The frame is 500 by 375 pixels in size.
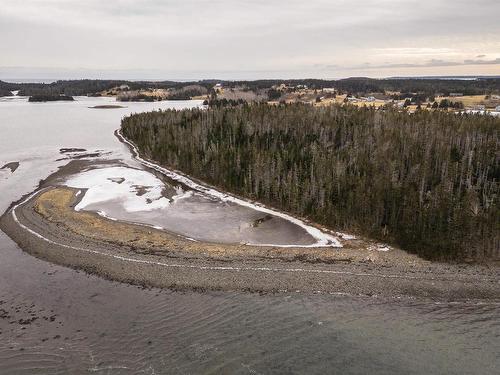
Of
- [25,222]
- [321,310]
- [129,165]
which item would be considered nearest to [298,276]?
[321,310]

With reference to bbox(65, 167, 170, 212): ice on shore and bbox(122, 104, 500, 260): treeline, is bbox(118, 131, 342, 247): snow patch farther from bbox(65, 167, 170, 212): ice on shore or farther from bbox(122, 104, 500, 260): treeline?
A: bbox(65, 167, 170, 212): ice on shore

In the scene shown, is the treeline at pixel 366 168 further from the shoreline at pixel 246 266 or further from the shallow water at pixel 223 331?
the shallow water at pixel 223 331

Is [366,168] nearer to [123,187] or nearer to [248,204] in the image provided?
[248,204]

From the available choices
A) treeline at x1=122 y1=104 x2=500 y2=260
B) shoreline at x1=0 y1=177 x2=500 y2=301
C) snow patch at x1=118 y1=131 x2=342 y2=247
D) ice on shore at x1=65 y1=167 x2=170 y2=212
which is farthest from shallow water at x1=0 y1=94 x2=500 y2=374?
ice on shore at x1=65 y1=167 x2=170 y2=212

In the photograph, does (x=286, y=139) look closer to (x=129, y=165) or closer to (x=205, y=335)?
(x=129, y=165)

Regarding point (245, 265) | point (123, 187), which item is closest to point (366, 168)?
point (245, 265)
